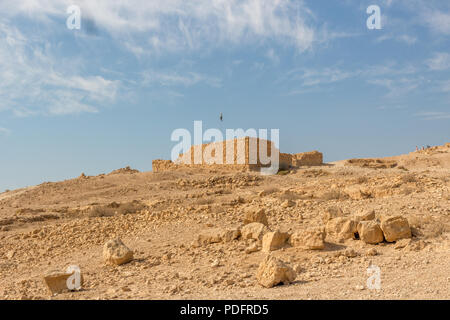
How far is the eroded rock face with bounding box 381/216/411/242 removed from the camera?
5.92 metres

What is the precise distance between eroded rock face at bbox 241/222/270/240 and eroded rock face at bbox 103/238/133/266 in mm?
1974

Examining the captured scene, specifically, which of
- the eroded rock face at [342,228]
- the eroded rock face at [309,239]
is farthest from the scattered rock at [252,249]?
the eroded rock face at [342,228]

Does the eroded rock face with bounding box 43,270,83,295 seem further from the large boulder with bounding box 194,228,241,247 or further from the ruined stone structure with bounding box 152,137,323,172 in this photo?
the ruined stone structure with bounding box 152,137,323,172

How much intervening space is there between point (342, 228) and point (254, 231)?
58.7 inches

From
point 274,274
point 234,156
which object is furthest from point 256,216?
point 234,156

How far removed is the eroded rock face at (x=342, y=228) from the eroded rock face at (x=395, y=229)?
1.67 feet

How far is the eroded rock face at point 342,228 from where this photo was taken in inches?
249

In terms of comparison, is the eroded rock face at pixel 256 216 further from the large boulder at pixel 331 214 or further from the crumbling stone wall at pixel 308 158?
the crumbling stone wall at pixel 308 158

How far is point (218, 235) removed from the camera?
269 inches

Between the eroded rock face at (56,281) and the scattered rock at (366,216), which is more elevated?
the scattered rock at (366,216)

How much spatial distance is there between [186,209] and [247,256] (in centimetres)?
464

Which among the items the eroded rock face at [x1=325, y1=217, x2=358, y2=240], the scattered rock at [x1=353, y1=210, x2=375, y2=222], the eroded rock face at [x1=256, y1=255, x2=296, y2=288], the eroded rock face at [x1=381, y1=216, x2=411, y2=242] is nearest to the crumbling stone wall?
the scattered rock at [x1=353, y1=210, x2=375, y2=222]

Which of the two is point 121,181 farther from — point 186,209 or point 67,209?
point 186,209

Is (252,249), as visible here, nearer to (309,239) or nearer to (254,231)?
(254,231)
